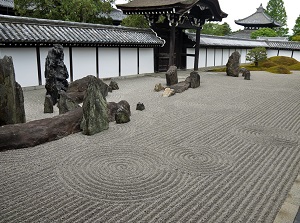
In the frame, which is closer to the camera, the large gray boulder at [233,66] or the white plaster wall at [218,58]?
the large gray boulder at [233,66]

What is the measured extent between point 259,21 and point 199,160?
56.7 m

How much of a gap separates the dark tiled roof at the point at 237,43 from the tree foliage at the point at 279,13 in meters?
23.3

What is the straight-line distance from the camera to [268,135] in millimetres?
8984

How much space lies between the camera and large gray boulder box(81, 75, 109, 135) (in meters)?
8.68

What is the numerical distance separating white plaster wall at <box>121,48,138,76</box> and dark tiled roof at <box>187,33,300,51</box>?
8500mm

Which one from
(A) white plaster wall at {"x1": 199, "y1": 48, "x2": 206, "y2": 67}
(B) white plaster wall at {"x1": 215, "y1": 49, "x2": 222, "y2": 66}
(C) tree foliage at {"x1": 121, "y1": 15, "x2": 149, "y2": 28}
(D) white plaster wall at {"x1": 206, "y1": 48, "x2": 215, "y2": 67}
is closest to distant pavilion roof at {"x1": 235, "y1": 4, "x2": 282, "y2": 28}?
(B) white plaster wall at {"x1": 215, "y1": 49, "x2": 222, "y2": 66}

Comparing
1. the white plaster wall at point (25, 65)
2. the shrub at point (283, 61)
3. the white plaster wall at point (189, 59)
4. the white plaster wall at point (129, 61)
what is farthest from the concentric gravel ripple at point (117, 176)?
the shrub at point (283, 61)

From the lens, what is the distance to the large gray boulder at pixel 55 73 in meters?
12.4

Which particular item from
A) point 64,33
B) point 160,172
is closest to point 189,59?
point 64,33

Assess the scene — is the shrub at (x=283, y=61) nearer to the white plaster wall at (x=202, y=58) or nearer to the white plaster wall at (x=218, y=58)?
the white plaster wall at (x=218, y=58)

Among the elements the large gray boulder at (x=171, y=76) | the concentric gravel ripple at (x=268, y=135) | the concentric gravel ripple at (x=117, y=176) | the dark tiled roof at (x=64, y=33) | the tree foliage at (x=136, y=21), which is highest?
the tree foliage at (x=136, y=21)

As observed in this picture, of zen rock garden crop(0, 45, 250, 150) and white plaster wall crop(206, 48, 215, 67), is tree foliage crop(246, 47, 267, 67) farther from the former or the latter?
zen rock garden crop(0, 45, 250, 150)

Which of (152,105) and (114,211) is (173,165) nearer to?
(114,211)

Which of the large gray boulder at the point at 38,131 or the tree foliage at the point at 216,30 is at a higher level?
the tree foliage at the point at 216,30
